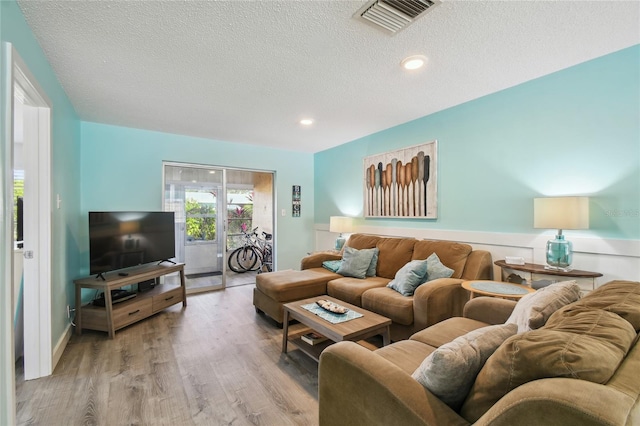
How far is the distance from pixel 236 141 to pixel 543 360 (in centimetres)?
461

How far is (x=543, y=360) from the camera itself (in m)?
0.80

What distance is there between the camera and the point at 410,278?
2.80 meters

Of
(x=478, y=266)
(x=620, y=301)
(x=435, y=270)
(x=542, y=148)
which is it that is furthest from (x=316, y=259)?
(x=620, y=301)

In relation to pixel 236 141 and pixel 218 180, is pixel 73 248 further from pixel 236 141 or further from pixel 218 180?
pixel 236 141

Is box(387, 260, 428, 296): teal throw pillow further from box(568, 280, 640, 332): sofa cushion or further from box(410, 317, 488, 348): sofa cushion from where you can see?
box(568, 280, 640, 332): sofa cushion

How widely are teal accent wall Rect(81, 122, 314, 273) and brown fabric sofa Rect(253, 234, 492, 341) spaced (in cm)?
170

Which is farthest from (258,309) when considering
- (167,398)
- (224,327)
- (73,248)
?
(73,248)

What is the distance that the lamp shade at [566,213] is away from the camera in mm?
2131

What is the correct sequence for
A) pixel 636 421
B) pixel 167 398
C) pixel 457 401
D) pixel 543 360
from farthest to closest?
pixel 167 398
pixel 457 401
pixel 543 360
pixel 636 421

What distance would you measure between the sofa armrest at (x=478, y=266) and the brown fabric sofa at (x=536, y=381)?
135 centimetres

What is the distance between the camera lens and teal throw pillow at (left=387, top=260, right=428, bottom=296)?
2.77 metres

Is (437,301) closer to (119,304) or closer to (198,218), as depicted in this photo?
(119,304)

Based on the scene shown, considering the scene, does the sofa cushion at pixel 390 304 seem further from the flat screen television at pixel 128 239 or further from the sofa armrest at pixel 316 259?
the flat screen television at pixel 128 239

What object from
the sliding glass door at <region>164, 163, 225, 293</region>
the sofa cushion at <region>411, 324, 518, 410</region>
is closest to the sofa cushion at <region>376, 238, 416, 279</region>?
the sofa cushion at <region>411, 324, 518, 410</region>
